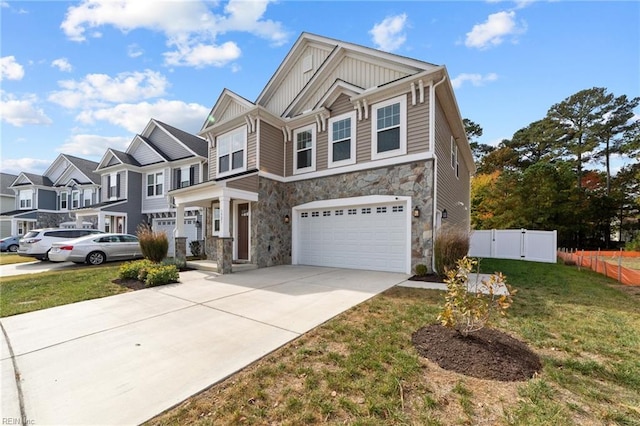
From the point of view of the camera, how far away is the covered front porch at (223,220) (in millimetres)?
9344

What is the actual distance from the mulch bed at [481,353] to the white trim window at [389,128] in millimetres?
6481

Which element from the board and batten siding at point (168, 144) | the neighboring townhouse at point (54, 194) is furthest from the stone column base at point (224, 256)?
the neighboring townhouse at point (54, 194)

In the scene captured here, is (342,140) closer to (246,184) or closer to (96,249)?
(246,184)

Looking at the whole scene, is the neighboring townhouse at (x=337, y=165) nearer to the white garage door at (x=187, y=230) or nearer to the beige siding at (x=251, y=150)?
the beige siding at (x=251, y=150)

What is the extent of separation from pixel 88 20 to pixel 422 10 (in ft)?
32.1

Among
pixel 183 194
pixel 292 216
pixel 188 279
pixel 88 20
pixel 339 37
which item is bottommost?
pixel 188 279

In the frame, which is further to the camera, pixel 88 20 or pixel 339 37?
pixel 339 37

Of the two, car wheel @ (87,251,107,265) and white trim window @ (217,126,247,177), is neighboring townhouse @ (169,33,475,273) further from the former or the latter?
car wheel @ (87,251,107,265)

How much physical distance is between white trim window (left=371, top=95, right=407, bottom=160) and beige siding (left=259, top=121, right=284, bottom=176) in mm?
4230

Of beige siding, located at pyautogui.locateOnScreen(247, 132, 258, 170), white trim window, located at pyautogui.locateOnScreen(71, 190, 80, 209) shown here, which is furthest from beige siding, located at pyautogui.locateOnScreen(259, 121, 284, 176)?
white trim window, located at pyautogui.locateOnScreen(71, 190, 80, 209)

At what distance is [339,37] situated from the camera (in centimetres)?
1111

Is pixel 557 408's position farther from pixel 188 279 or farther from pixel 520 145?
pixel 520 145

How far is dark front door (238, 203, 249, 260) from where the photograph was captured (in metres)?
11.3

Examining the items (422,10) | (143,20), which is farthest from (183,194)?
(422,10)
